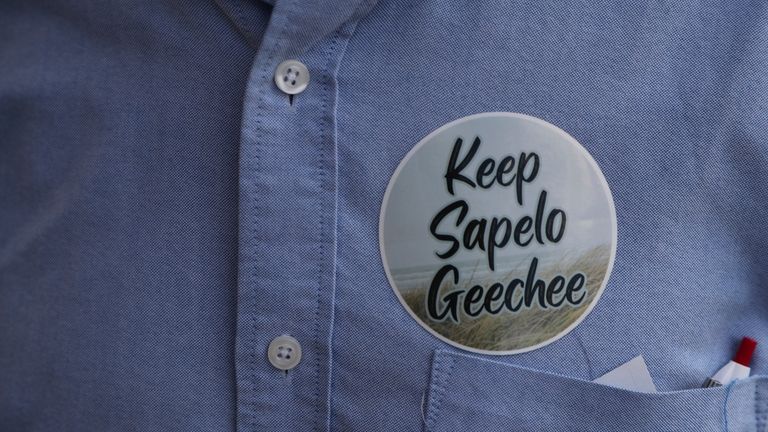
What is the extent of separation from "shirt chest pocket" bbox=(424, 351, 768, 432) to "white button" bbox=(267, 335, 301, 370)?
11 centimetres

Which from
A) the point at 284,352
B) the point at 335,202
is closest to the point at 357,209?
the point at 335,202

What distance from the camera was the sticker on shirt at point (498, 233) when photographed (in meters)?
0.78

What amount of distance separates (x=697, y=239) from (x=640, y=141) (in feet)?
0.29

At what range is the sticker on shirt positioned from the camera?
0.78m

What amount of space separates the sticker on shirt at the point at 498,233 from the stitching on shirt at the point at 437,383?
0.02m

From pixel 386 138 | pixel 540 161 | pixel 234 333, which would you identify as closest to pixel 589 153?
pixel 540 161

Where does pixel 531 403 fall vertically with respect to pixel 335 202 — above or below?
below

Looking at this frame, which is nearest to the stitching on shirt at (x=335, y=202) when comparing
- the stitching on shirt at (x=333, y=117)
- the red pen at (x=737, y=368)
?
the stitching on shirt at (x=333, y=117)

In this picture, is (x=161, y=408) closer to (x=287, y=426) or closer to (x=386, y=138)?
(x=287, y=426)

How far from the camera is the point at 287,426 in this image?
2.60ft

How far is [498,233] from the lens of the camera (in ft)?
2.56

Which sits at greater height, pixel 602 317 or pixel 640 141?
pixel 640 141

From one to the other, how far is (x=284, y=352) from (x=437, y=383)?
119 millimetres

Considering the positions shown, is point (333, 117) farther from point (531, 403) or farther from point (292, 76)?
point (531, 403)
